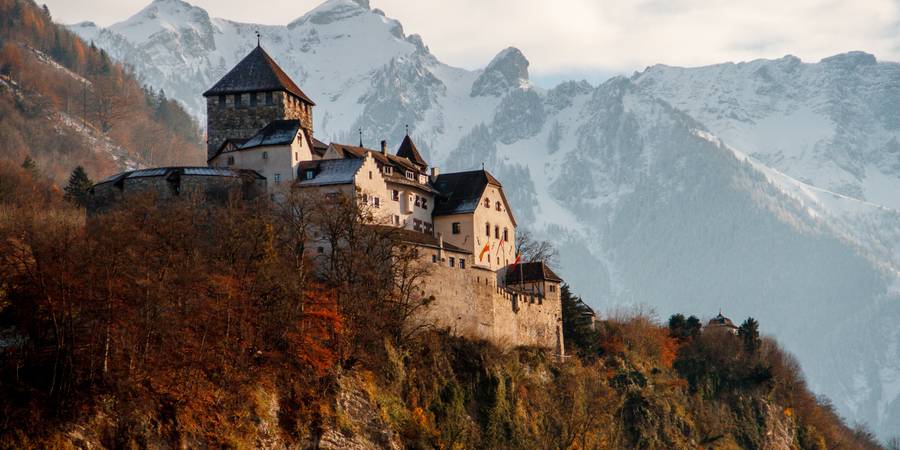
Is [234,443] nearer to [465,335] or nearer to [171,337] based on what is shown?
[171,337]

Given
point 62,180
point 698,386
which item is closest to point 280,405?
point 698,386

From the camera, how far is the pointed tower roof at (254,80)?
3703 inches

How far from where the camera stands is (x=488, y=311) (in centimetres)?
8488

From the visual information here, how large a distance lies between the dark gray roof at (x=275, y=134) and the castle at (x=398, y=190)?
10 centimetres

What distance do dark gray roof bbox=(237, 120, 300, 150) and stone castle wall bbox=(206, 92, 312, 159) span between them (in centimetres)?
303

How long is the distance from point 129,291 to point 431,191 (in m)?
38.8

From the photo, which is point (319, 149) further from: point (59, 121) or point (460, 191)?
point (59, 121)

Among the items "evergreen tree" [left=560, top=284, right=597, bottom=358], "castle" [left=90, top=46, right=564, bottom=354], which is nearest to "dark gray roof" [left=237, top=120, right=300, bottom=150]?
"castle" [left=90, top=46, right=564, bottom=354]

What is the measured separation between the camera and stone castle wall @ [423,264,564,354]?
8088 centimetres

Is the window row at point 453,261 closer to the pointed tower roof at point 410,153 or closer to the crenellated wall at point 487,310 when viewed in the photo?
the crenellated wall at point 487,310

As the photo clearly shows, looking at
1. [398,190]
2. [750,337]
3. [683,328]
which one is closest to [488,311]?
[398,190]

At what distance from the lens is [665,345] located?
113 meters

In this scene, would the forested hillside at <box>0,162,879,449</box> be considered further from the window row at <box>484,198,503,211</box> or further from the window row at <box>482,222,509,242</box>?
the window row at <box>484,198,503,211</box>

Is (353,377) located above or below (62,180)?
below
